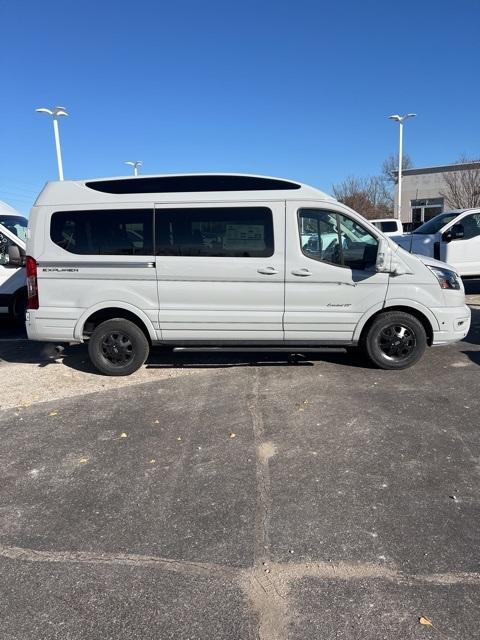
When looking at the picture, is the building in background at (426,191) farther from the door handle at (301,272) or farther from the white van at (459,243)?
the door handle at (301,272)

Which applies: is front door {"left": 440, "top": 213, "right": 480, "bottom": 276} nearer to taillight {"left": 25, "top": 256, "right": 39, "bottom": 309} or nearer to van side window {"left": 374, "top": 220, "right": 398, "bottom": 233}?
taillight {"left": 25, "top": 256, "right": 39, "bottom": 309}

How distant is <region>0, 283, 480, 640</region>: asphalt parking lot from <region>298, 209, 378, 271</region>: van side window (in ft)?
4.74

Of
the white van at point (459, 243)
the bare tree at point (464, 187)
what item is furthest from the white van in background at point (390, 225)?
the bare tree at point (464, 187)

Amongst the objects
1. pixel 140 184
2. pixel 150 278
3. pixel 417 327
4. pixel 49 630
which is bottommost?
pixel 49 630

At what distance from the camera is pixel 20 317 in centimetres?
903

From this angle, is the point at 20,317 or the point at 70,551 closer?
the point at 70,551

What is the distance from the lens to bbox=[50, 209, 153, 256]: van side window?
570 centimetres

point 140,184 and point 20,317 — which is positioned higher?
point 140,184

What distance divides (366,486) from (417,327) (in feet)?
9.49

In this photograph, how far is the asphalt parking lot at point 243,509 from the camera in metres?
2.34

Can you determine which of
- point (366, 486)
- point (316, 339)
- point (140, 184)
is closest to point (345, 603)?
point (366, 486)

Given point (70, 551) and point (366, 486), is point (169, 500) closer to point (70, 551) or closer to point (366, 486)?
point (70, 551)

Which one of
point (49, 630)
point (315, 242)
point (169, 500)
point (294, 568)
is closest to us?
point (49, 630)

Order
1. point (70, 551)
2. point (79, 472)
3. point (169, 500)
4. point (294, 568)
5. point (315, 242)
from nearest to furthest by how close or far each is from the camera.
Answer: point (294, 568) → point (70, 551) → point (169, 500) → point (79, 472) → point (315, 242)
